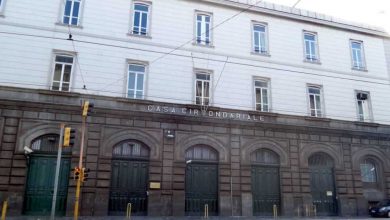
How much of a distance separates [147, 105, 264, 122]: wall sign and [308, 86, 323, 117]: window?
4.22m

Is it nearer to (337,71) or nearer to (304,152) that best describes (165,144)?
(304,152)

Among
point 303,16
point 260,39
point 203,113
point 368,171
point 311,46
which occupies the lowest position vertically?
point 368,171

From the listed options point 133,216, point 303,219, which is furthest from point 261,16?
point 133,216

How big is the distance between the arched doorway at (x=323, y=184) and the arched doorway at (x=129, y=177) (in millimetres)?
10828

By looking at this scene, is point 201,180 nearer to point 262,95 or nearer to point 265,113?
point 265,113

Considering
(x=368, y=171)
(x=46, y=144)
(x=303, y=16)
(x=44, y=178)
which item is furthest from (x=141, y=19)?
(x=368, y=171)

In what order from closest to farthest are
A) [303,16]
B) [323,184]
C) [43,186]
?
[43,186], [323,184], [303,16]

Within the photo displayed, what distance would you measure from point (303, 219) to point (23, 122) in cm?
1622

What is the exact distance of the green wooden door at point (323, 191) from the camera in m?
23.4

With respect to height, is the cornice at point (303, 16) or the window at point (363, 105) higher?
the cornice at point (303, 16)

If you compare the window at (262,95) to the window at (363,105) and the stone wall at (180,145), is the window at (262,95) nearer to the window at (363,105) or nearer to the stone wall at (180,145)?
the stone wall at (180,145)

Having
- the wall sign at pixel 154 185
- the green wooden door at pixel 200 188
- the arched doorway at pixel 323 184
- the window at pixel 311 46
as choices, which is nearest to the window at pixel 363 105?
the window at pixel 311 46

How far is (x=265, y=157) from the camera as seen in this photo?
75.5ft

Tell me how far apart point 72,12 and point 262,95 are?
12730 mm
